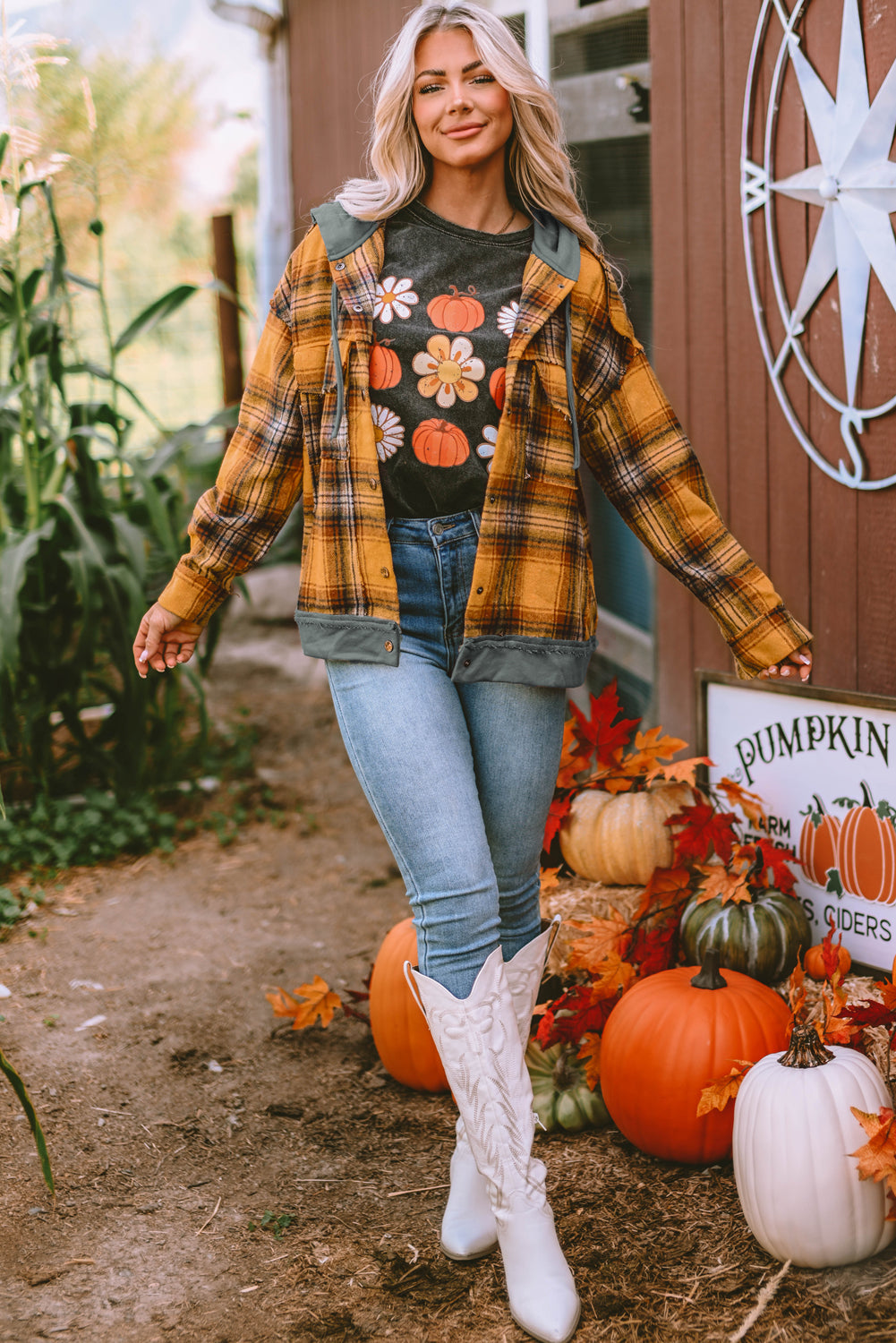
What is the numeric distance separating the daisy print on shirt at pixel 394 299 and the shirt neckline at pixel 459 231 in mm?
112

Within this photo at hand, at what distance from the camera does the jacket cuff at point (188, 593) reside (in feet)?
6.53

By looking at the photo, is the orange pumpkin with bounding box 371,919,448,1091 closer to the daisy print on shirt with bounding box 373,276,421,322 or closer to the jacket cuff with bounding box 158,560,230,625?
the jacket cuff with bounding box 158,560,230,625

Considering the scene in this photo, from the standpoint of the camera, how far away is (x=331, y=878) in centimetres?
388

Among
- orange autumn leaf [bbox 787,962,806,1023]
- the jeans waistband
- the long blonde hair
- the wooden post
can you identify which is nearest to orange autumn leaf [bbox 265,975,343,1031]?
orange autumn leaf [bbox 787,962,806,1023]

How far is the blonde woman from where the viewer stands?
178 cm

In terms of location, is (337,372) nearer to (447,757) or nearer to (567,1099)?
(447,757)

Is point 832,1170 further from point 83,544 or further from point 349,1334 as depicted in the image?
point 83,544

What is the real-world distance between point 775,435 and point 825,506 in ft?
0.82

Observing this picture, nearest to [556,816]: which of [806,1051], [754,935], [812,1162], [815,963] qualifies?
[754,935]

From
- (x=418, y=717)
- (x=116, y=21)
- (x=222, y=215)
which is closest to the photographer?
(x=418, y=717)

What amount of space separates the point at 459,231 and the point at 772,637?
2.58 feet

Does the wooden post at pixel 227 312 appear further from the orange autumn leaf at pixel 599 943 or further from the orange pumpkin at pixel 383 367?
the orange pumpkin at pixel 383 367

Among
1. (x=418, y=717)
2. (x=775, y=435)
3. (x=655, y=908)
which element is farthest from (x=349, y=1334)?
(x=775, y=435)

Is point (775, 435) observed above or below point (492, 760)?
above
